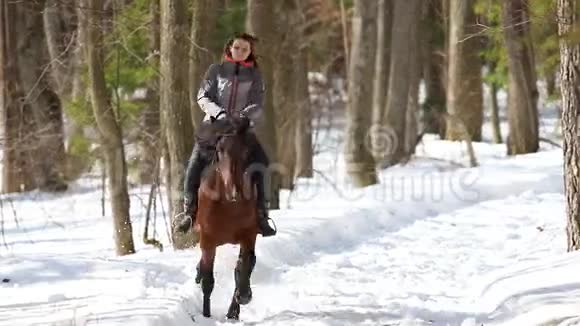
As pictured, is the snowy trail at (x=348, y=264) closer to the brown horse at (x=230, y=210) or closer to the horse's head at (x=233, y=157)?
the brown horse at (x=230, y=210)

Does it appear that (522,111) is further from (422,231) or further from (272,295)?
(272,295)

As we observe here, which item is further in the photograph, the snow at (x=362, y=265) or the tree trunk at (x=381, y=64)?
the tree trunk at (x=381, y=64)

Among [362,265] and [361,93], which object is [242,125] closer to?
[362,265]

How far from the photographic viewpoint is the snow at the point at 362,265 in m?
8.87

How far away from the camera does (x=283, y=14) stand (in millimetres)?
25391

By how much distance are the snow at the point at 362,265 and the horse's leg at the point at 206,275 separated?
6.2 inches

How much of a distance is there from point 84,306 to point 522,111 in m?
19.0

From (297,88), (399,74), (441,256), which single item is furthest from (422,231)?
(297,88)

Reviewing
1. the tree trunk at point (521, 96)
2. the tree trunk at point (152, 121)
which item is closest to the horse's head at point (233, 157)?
the tree trunk at point (152, 121)

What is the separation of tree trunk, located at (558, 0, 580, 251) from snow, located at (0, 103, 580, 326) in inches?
26.0

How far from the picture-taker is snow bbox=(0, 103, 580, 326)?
29.1ft

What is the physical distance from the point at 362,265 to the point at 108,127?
4877 mm

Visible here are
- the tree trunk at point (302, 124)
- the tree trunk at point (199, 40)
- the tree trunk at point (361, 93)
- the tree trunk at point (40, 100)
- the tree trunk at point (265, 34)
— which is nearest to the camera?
the tree trunk at point (199, 40)

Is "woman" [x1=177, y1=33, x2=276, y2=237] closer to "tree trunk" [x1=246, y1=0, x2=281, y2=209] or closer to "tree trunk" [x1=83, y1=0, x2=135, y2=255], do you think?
"tree trunk" [x1=83, y1=0, x2=135, y2=255]
